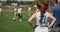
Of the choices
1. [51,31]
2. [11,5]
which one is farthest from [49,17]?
[11,5]

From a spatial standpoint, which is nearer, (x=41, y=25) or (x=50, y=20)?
(x=41, y=25)

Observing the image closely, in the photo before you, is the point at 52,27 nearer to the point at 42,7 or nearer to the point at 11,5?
the point at 42,7

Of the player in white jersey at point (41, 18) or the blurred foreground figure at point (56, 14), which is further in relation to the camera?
the blurred foreground figure at point (56, 14)

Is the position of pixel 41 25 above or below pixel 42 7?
below

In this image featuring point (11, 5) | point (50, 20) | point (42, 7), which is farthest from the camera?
point (11, 5)

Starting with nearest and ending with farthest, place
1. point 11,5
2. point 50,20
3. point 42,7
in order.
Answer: point 42,7 → point 50,20 → point 11,5

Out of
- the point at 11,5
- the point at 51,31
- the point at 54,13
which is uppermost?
the point at 54,13

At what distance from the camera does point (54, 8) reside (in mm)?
6012

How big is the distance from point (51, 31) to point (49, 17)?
2.12 ft

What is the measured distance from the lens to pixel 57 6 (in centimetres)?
602

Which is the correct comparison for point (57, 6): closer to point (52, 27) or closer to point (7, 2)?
point (52, 27)

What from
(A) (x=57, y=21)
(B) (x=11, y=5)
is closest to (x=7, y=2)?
(B) (x=11, y=5)

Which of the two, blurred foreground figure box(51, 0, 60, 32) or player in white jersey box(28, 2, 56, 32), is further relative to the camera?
blurred foreground figure box(51, 0, 60, 32)

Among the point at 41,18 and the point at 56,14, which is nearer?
the point at 41,18
